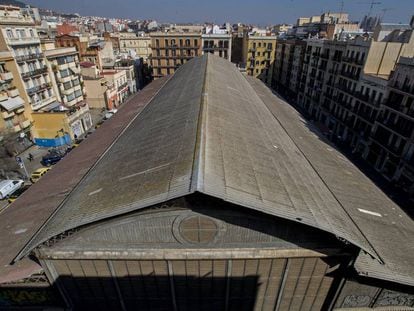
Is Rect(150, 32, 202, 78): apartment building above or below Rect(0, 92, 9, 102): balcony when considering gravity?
above

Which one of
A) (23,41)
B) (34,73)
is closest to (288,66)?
(34,73)

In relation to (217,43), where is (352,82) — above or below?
below

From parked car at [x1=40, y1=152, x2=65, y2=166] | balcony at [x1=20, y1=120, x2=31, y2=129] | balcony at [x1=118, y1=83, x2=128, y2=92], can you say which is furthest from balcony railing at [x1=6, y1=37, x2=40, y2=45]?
balcony at [x1=118, y1=83, x2=128, y2=92]

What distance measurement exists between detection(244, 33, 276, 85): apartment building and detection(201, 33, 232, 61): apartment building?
23.7 feet

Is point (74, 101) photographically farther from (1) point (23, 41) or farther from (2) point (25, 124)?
(1) point (23, 41)

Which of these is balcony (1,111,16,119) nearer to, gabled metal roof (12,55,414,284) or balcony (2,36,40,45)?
balcony (2,36,40,45)

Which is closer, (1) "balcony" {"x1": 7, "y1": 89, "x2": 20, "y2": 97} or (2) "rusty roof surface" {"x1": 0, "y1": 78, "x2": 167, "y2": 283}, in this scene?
(2) "rusty roof surface" {"x1": 0, "y1": 78, "x2": 167, "y2": 283}

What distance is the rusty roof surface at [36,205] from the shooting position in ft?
51.2

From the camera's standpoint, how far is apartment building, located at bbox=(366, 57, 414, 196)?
37.0 m

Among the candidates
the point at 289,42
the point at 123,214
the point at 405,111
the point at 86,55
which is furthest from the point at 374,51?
the point at 86,55

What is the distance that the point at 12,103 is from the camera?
44.2 metres

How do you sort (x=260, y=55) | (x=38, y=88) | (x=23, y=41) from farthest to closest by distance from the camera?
(x=260, y=55), (x=38, y=88), (x=23, y=41)

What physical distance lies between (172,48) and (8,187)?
64.8 meters

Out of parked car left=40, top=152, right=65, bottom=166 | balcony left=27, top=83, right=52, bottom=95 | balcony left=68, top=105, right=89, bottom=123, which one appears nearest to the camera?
parked car left=40, top=152, right=65, bottom=166
